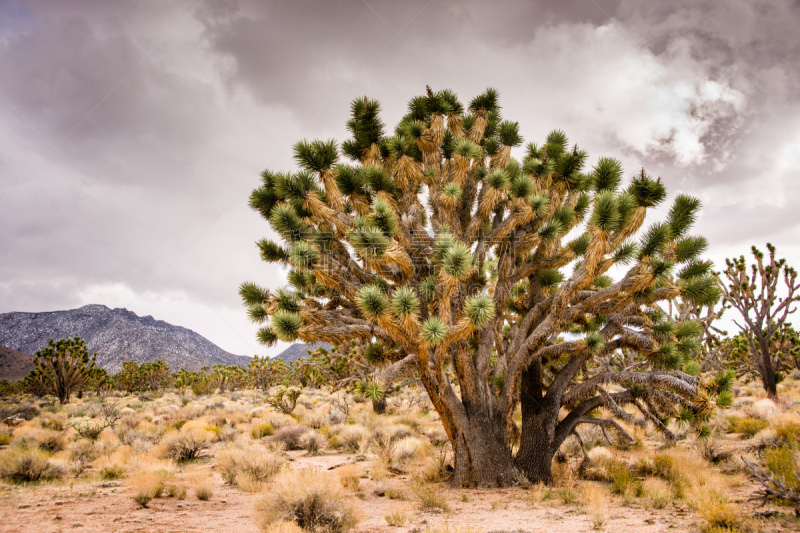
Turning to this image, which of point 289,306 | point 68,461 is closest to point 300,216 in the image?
point 289,306

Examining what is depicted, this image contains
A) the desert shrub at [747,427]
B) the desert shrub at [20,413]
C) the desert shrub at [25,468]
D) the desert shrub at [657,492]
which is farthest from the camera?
the desert shrub at [20,413]

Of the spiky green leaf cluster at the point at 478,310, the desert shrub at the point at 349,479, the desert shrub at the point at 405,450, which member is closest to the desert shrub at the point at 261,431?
the desert shrub at the point at 405,450

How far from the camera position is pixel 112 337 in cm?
11188

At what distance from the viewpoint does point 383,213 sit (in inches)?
227

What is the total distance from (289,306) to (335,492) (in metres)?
2.68

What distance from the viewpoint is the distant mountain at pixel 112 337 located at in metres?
99.0

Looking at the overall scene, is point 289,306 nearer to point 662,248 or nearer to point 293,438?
point 662,248

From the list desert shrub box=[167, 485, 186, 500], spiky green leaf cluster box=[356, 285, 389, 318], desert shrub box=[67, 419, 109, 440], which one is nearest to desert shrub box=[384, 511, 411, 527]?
spiky green leaf cluster box=[356, 285, 389, 318]

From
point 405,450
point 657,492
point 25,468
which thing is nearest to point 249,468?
point 405,450

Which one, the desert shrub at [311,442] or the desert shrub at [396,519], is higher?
the desert shrub at [396,519]

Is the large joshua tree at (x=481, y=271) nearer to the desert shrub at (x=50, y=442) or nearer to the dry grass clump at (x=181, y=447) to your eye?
the dry grass clump at (x=181, y=447)

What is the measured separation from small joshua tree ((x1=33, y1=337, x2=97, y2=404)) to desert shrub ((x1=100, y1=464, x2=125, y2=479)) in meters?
19.2

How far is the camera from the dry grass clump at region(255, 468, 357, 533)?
4.43 meters

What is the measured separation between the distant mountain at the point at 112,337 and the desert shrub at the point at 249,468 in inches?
3688
